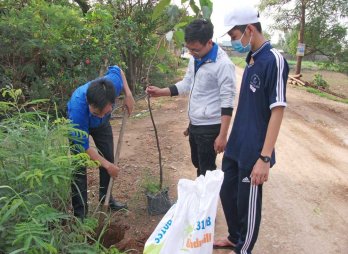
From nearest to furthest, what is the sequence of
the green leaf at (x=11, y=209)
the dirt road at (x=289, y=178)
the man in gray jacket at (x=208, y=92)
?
the green leaf at (x=11, y=209) → the man in gray jacket at (x=208, y=92) → the dirt road at (x=289, y=178)

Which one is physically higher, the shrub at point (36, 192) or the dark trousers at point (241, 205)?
the shrub at point (36, 192)

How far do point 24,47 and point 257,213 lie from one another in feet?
15.2

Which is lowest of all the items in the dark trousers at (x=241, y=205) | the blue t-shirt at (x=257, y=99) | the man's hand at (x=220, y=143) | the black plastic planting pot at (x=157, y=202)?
the black plastic planting pot at (x=157, y=202)

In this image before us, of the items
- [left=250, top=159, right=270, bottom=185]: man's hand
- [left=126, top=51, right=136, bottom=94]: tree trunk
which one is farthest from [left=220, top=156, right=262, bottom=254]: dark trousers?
[left=126, top=51, right=136, bottom=94]: tree trunk

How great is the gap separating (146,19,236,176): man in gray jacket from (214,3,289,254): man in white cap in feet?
1.00

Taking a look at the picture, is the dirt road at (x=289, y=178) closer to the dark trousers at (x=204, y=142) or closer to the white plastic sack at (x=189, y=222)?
the dark trousers at (x=204, y=142)

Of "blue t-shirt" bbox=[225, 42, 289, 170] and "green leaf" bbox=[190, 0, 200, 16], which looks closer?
"blue t-shirt" bbox=[225, 42, 289, 170]

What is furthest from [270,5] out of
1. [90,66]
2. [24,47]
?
[24,47]

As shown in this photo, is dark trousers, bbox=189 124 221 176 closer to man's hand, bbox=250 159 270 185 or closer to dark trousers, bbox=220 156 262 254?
dark trousers, bbox=220 156 262 254

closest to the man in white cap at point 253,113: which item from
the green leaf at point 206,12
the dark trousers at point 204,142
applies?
the dark trousers at point 204,142

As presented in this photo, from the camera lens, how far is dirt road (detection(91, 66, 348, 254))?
3.21 meters

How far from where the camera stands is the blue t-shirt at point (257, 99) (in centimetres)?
212

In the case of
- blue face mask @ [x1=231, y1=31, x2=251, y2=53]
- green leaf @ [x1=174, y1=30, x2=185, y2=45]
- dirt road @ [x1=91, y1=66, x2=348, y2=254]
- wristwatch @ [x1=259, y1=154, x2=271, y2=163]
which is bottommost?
dirt road @ [x1=91, y1=66, x2=348, y2=254]

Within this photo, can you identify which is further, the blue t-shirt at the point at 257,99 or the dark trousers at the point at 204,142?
the dark trousers at the point at 204,142
